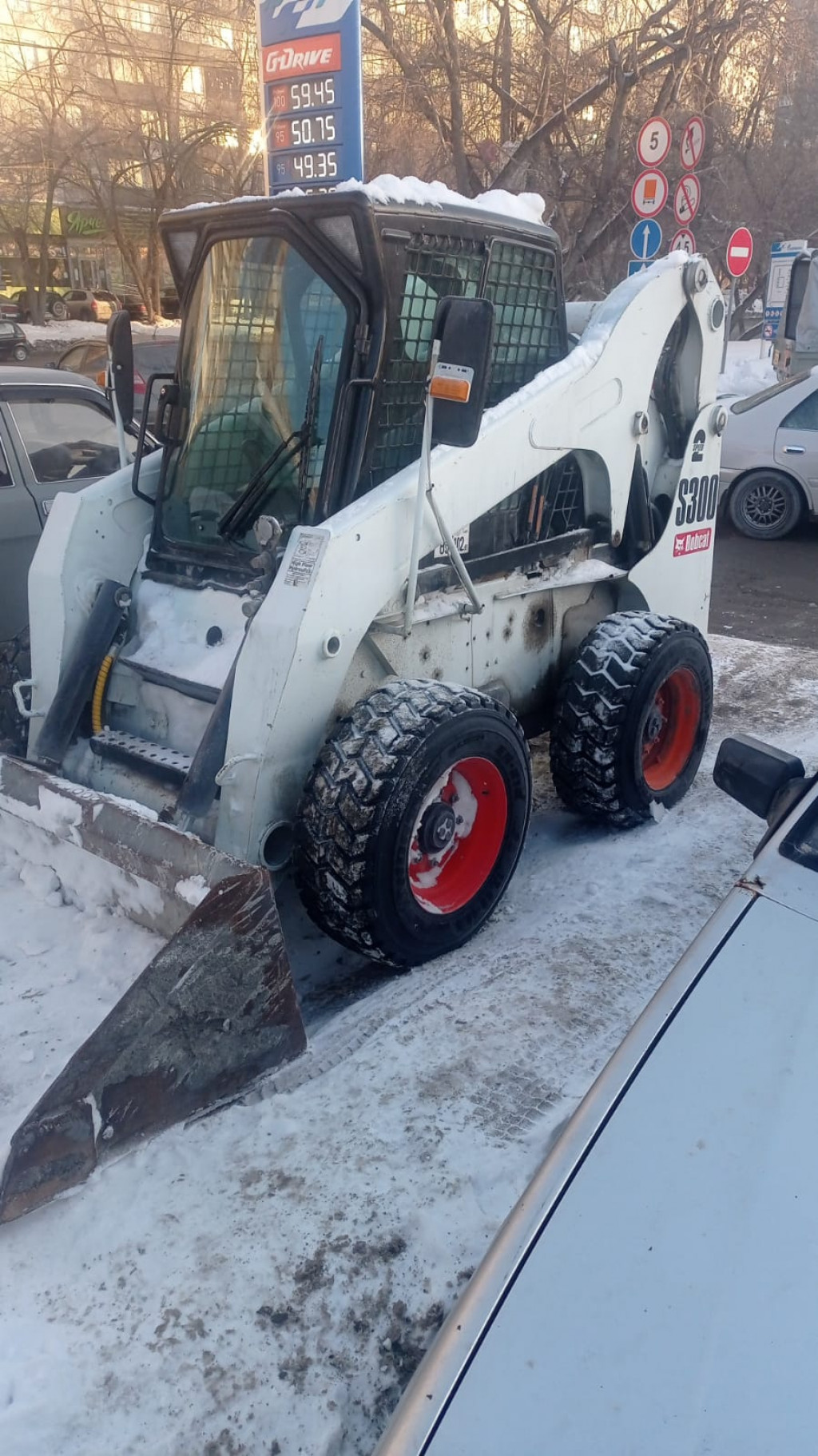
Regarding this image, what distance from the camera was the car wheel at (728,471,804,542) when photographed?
10242 mm

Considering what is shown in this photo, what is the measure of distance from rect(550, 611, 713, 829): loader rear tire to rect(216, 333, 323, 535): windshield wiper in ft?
4.60

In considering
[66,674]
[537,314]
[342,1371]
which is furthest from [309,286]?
[342,1371]

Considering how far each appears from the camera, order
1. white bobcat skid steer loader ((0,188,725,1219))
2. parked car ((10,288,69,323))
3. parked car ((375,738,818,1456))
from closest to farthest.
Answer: parked car ((375,738,818,1456)), white bobcat skid steer loader ((0,188,725,1219)), parked car ((10,288,69,323))

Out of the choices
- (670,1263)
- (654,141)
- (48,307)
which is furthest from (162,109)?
(670,1263)

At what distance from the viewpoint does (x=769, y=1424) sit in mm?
1430

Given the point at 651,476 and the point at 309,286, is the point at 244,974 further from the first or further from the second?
the point at 651,476

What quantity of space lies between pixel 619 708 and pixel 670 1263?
2.78 m

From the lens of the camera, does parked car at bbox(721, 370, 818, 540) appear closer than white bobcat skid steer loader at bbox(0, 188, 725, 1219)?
No

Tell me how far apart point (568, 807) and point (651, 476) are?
5.22 ft

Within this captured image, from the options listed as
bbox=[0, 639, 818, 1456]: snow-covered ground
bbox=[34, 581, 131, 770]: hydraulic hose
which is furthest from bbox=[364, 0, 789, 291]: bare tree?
bbox=[0, 639, 818, 1456]: snow-covered ground

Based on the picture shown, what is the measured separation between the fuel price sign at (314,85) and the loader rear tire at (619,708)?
568cm

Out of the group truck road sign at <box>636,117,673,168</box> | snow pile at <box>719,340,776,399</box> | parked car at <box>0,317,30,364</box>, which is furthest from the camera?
parked car at <box>0,317,30,364</box>

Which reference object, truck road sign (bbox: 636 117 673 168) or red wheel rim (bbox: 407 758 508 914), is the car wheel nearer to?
truck road sign (bbox: 636 117 673 168)

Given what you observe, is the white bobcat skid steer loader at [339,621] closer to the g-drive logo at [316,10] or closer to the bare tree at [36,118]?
the g-drive logo at [316,10]
